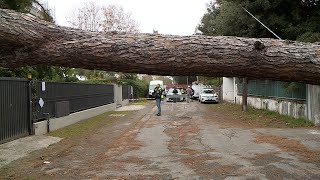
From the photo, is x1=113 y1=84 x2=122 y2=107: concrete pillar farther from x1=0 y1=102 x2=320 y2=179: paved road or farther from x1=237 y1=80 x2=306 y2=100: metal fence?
x1=0 y1=102 x2=320 y2=179: paved road

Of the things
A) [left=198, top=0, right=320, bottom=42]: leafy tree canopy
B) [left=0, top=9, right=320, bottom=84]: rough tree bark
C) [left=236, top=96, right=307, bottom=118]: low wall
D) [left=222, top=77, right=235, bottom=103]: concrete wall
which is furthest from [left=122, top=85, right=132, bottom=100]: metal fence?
[left=0, top=9, right=320, bottom=84]: rough tree bark

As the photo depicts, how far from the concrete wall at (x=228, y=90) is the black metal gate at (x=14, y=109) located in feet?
85.6

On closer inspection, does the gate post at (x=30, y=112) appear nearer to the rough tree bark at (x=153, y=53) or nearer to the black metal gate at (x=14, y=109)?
the black metal gate at (x=14, y=109)

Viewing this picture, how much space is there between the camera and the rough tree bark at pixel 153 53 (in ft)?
18.4

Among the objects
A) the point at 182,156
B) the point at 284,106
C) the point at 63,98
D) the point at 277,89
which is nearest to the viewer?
the point at 182,156

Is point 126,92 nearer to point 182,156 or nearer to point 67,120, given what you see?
point 67,120

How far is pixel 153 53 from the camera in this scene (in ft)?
18.5

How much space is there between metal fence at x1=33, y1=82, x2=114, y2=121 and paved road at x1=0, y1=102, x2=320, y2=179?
2.08 metres

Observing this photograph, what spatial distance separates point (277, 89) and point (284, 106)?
71.4 inches

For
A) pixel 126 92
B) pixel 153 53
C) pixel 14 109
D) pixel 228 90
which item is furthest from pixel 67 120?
pixel 228 90

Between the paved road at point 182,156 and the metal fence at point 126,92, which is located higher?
the metal fence at point 126,92

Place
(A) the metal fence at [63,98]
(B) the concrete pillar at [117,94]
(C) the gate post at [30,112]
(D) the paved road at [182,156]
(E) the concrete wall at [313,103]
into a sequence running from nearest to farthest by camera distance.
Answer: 1. (D) the paved road at [182,156]
2. (C) the gate post at [30,112]
3. (A) the metal fence at [63,98]
4. (E) the concrete wall at [313,103]
5. (B) the concrete pillar at [117,94]

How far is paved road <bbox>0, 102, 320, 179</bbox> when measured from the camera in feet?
25.7

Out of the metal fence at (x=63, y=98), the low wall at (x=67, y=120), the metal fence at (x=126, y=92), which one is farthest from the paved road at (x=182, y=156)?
the metal fence at (x=126, y=92)
